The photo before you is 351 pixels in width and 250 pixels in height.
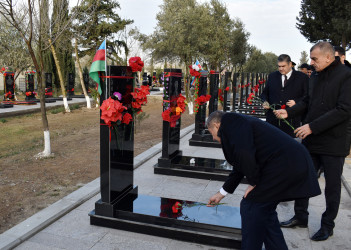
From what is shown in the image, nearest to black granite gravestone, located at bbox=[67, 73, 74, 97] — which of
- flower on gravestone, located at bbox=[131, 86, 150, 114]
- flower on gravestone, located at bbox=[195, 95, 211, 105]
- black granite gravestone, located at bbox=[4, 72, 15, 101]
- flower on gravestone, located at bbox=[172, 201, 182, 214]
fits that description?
black granite gravestone, located at bbox=[4, 72, 15, 101]

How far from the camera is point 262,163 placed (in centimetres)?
229

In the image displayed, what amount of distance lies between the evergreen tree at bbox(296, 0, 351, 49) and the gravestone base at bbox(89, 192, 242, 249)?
1807 centimetres

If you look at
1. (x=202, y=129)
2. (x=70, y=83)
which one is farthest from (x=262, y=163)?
(x=70, y=83)

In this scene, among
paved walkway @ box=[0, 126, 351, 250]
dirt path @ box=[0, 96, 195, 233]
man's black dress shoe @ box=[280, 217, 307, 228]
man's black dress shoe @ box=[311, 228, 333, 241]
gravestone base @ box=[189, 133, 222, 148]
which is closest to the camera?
paved walkway @ box=[0, 126, 351, 250]

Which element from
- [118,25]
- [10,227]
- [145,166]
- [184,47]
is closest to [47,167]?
[145,166]

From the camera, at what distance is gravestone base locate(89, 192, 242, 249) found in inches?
129

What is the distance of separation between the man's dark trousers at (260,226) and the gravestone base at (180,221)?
29.7 inches

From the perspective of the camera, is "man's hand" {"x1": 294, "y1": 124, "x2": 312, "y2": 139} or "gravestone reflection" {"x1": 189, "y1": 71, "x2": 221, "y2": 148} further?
Answer: "gravestone reflection" {"x1": 189, "y1": 71, "x2": 221, "y2": 148}

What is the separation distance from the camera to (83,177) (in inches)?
218

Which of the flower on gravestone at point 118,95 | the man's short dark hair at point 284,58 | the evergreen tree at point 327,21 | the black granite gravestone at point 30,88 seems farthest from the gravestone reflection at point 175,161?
the black granite gravestone at point 30,88

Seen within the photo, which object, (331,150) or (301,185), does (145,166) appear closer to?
(331,150)

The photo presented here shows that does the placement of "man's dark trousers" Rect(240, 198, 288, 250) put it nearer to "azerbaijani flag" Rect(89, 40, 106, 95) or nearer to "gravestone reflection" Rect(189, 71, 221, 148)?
"azerbaijani flag" Rect(89, 40, 106, 95)

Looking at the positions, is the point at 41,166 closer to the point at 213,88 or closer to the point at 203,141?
the point at 203,141

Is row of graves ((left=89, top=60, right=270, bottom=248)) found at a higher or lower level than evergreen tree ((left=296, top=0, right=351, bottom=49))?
lower
